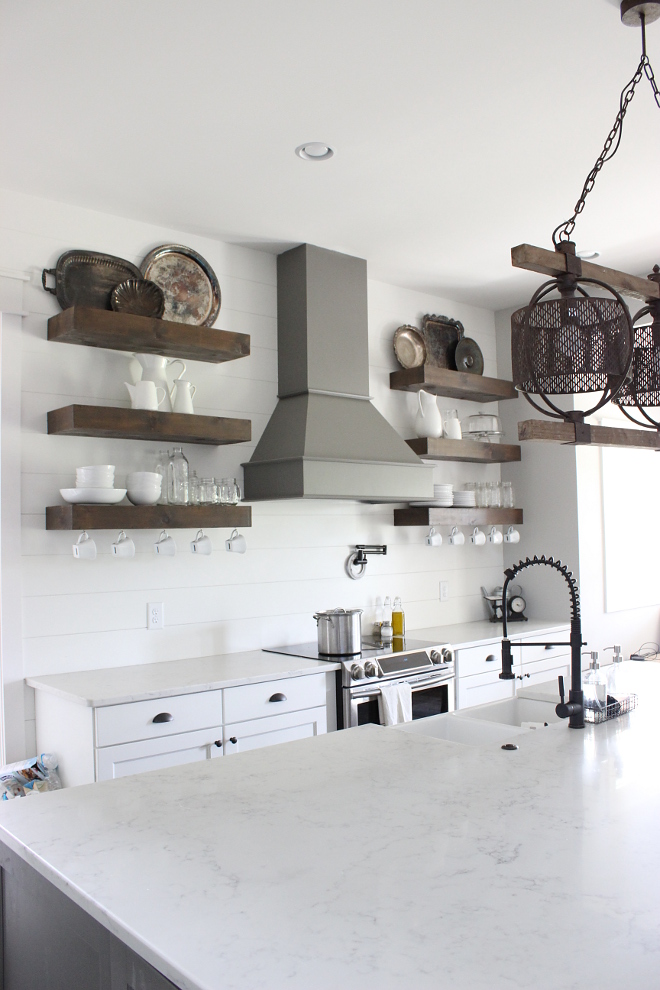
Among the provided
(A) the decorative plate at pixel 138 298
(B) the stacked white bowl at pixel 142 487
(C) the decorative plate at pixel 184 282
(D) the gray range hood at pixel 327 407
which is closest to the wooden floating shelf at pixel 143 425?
(B) the stacked white bowl at pixel 142 487

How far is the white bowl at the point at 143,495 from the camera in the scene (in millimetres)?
3422

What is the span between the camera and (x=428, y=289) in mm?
4922

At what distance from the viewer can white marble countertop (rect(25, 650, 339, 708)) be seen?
298cm

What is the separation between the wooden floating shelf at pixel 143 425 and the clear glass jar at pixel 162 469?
0.08m

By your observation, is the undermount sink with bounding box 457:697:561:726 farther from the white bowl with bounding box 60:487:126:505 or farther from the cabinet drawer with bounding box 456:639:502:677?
A: the white bowl with bounding box 60:487:126:505

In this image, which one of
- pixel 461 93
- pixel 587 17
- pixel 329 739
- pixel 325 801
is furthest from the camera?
pixel 461 93

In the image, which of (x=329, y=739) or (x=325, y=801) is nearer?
(x=325, y=801)

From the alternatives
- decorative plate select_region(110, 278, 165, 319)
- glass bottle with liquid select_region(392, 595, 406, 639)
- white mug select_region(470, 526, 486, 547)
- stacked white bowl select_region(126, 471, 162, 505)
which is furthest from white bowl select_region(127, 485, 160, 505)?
white mug select_region(470, 526, 486, 547)

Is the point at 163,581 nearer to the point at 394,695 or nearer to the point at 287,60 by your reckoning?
the point at 394,695

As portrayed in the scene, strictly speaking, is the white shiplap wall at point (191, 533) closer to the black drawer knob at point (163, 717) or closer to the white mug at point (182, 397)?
the white mug at point (182, 397)

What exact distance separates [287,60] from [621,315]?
146 centimetres

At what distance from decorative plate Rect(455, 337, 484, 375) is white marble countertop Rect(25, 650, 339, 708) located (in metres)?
2.27

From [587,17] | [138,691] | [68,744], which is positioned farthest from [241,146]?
[68,744]

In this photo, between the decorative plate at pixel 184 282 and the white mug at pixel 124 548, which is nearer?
the white mug at pixel 124 548
